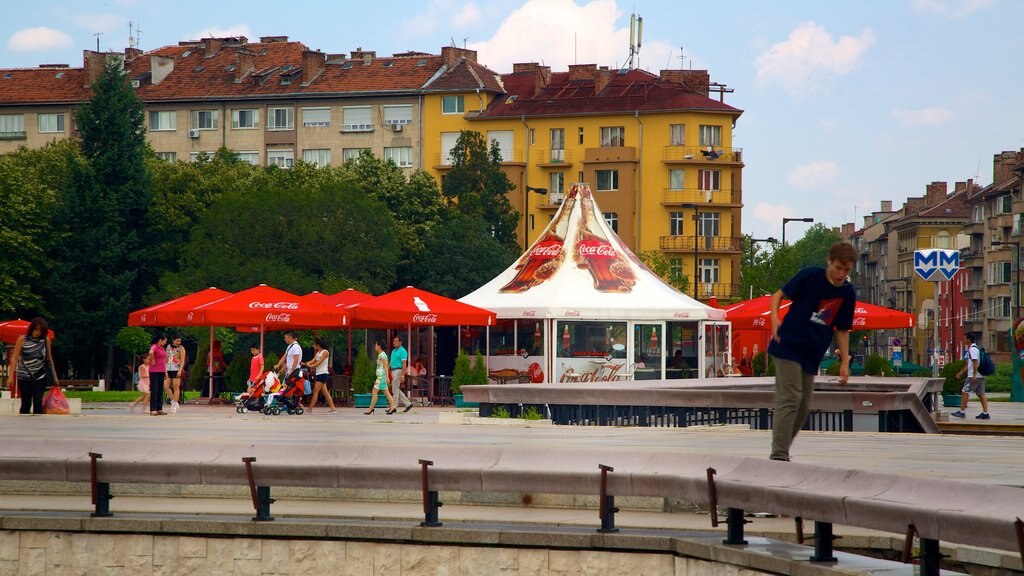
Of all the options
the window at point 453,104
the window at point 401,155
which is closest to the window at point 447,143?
the window at point 453,104

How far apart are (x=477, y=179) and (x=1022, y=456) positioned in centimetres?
7585

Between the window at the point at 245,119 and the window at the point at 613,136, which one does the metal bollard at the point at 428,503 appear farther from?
the window at the point at 245,119

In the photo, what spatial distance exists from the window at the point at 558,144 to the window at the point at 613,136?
2637 mm

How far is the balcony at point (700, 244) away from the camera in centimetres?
10044

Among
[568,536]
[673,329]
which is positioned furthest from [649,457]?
[673,329]

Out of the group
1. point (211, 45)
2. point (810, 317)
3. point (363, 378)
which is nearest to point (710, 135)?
point (211, 45)

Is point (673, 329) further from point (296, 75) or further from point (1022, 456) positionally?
point (296, 75)

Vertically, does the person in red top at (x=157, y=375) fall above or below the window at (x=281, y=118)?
below

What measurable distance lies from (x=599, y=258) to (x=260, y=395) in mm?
12522

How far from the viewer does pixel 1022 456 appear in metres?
16.8

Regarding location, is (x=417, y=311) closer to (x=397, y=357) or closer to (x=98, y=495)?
(x=397, y=357)

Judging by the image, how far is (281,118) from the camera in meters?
106

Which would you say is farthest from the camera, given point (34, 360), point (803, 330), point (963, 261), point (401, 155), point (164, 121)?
point (963, 261)

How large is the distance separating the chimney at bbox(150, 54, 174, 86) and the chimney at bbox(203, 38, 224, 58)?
10.1ft
